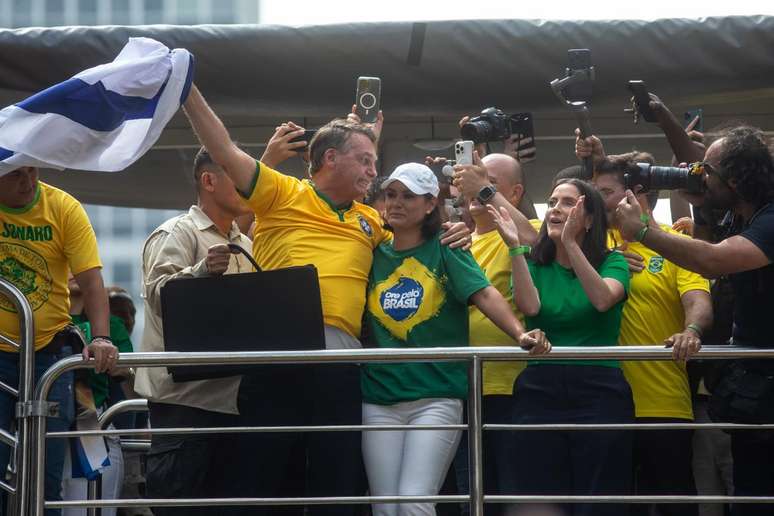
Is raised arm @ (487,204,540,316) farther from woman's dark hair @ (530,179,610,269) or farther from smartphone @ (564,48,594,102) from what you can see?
smartphone @ (564,48,594,102)

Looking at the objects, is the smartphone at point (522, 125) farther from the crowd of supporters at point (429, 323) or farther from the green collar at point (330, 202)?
the green collar at point (330, 202)

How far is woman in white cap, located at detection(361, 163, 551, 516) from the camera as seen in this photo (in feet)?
16.3

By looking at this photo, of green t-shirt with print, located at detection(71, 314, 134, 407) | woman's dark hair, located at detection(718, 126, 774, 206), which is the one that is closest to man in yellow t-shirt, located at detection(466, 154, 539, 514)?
woman's dark hair, located at detection(718, 126, 774, 206)

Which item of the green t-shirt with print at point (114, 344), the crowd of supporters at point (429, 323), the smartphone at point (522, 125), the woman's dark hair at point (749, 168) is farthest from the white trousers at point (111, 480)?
the woman's dark hair at point (749, 168)

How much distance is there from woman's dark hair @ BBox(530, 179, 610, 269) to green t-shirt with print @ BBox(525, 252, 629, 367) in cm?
10

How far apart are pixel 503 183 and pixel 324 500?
6.12 ft

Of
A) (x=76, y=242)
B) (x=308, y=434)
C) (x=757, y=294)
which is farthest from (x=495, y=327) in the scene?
(x=76, y=242)

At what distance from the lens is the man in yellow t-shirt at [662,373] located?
17.5ft

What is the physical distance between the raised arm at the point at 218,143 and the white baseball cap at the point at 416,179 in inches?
22.3

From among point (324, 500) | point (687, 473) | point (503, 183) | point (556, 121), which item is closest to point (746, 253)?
point (687, 473)

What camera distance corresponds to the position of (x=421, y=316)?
16.9ft

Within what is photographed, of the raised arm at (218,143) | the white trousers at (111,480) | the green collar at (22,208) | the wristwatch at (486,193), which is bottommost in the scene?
the white trousers at (111,480)

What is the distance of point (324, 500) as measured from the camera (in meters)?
4.68

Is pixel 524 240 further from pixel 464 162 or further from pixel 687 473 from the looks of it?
pixel 687 473
